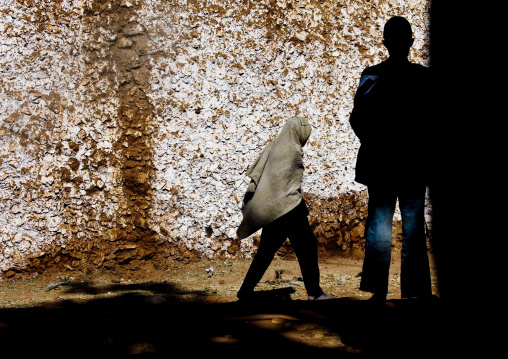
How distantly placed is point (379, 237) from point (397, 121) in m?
0.66

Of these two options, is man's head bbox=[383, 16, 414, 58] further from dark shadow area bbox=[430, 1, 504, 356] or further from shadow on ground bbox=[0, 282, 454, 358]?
dark shadow area bbox=[430, 1, 504, 356]

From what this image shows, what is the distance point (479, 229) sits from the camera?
5.43 meters

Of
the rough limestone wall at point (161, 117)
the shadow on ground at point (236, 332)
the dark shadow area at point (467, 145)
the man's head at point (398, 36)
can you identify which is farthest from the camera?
the dark shadow area at point (467, 145)

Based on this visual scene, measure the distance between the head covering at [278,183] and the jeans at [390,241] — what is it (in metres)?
0.74

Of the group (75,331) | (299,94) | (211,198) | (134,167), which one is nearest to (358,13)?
(299,94)

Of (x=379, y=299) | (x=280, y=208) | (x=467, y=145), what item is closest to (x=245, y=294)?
(x=280, y=208)

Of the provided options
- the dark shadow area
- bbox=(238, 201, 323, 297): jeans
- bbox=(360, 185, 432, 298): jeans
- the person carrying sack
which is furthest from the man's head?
the dark shadow area

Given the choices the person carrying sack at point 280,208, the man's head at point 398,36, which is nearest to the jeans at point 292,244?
the person carrying sack at point 280,208

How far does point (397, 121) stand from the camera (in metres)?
2.65

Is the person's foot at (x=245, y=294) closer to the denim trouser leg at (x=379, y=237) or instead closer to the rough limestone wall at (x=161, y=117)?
the denim trouser leg at (x=379, y=237)

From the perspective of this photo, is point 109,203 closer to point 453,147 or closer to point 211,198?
point 211,198

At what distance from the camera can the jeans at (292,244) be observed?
11.1 ft

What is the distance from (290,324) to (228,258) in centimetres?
295

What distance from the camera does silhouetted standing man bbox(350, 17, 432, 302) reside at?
2.64 meters
